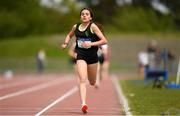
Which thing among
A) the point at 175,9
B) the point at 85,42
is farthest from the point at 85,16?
the point at 175,9

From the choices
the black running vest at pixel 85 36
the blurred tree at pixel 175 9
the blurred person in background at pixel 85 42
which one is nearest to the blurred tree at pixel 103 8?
the blurred tree at pixel 175 9

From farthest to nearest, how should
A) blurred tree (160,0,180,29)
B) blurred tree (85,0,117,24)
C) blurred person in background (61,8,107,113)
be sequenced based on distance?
1. blurred tree (85,0,117,24)
2. blurred tree (160,0,180,29)
3. blurred person in background (61,8,107,113)

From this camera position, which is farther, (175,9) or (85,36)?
(175,9)

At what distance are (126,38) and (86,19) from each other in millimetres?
51581

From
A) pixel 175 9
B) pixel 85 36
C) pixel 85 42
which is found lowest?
pixel 85 42

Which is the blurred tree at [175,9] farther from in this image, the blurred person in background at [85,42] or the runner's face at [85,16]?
the runner's face at [85,16]

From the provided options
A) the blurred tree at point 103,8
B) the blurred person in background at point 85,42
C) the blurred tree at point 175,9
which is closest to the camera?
the blurred person in background at point 85,42

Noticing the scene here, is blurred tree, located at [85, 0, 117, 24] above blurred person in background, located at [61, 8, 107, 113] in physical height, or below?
above

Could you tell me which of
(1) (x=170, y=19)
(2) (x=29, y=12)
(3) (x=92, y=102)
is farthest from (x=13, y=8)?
(3) (x=92, y=102)

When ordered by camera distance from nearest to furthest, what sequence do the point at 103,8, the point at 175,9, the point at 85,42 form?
the point at 85,42 < the point at 175,9 < the point at 103,8

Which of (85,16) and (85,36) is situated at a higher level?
(85,16)

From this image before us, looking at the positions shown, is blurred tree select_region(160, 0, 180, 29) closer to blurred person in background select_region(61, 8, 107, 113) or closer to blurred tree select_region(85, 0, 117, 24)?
blurred tree select_region(85, 0, 117, 24)

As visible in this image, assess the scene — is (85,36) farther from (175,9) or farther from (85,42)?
(175,9)

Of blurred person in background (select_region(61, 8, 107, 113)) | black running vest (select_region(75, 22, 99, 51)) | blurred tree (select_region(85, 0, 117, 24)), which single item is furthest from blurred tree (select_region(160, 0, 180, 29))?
black running vest (select_region(75, 22, 99, 51))
